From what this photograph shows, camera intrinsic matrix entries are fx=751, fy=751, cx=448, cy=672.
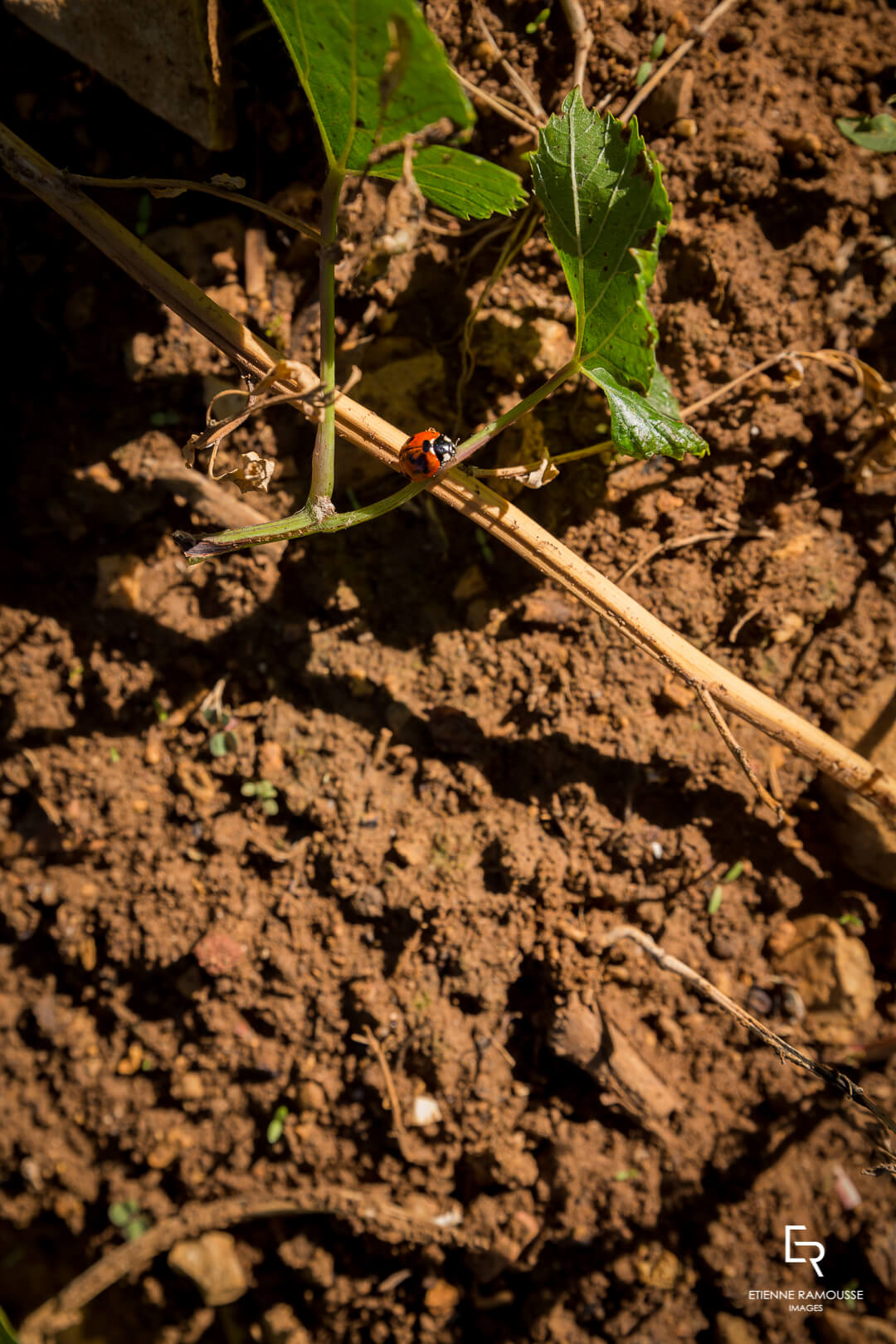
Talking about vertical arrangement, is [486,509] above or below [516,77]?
below

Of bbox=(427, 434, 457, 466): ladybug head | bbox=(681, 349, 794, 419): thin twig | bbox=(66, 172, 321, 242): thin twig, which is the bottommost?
bbox=(427, 434, 457, 466): ladybug head

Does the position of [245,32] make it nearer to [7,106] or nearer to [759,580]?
[7,106]

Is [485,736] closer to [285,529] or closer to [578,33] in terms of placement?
[285,529]

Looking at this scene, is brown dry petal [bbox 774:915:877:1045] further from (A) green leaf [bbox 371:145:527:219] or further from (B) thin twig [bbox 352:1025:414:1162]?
(A) green leaf [bbox 371:145:527:219]

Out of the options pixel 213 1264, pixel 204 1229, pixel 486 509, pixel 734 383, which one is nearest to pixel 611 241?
pixel 486 509

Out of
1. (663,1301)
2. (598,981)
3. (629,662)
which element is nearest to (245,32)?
(629,662)

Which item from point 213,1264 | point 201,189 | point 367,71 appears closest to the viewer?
point 367,71

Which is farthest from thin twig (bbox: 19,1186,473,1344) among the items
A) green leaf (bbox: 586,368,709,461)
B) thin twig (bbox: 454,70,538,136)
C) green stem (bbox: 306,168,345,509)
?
thin twig (bbox: 454,70,538,136)
